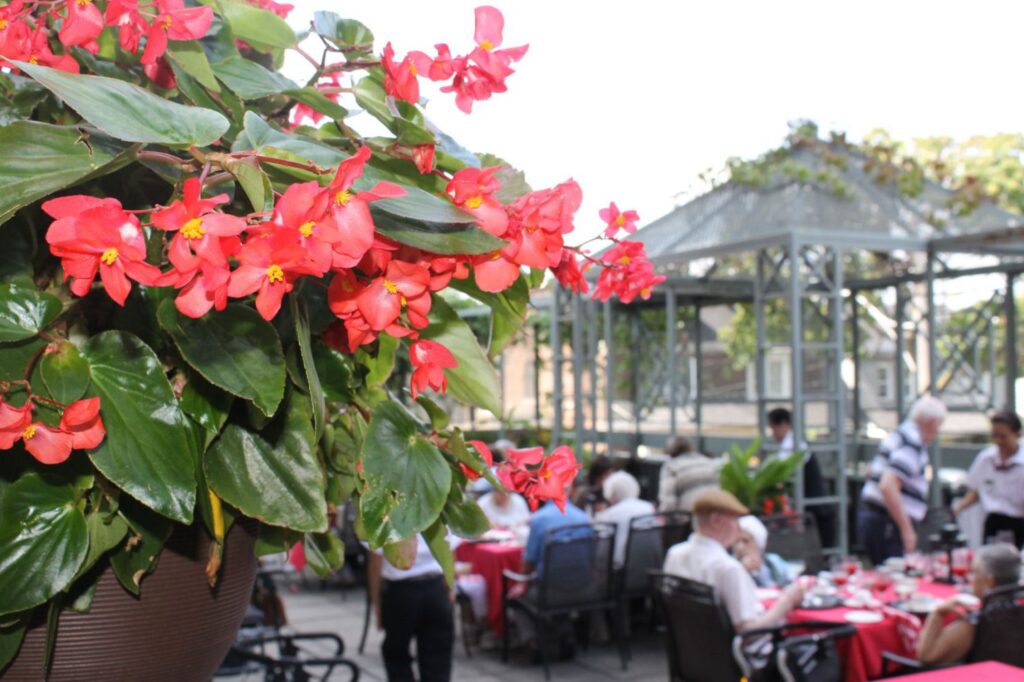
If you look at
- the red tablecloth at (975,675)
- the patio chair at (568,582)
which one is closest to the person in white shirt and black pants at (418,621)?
the patio chair at (568,582)

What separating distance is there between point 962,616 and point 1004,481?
3.18 meters

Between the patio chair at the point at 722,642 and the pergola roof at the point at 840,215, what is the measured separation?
4.56 m

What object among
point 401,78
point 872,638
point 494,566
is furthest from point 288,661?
point 494,566

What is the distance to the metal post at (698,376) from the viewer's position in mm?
13773

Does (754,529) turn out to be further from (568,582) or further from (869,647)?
(568,582)

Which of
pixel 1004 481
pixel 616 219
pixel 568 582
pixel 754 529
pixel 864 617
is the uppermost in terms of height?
pixel 616 219

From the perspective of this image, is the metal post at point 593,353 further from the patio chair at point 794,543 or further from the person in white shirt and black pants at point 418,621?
the person in white shirt and black pants at point 418,621

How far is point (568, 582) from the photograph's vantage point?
6.75 meters

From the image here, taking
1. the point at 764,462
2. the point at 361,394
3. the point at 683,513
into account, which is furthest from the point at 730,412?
the point at 361,394

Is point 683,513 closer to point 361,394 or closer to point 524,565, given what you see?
point 524,565

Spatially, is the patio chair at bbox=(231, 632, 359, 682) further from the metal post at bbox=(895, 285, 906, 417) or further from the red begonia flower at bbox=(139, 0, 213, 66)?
the metal post at bbox=(895, 285, 906, 417)

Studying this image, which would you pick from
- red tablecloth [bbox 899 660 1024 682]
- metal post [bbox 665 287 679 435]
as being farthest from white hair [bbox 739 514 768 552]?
metal post [bbox 665 287 679 435]

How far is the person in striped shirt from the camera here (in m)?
7.05

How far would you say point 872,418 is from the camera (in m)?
12.8
